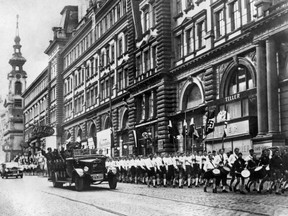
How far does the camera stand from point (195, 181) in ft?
94.6

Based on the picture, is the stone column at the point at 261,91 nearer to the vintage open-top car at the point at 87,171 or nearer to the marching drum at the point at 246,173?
the vintage open-top car at the point at 87,171

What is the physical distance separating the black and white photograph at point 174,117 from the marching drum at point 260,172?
0.06m

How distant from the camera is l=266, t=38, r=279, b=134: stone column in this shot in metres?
30.9

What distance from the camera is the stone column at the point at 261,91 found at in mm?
31844

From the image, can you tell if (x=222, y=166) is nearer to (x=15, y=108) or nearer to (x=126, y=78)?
(x=126, y=78)

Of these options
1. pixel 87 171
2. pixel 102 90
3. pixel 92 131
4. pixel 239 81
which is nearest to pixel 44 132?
pixel 92 131

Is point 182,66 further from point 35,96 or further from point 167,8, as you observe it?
point 35,96

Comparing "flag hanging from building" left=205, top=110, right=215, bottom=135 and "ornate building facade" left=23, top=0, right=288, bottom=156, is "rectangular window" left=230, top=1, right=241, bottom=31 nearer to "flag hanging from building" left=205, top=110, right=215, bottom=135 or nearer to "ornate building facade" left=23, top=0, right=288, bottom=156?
"ornate building facade" left=23, top=0, right=288, bottom=156

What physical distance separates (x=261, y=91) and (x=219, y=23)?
853 centimetres

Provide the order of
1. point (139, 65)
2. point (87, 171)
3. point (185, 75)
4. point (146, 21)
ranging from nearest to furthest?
point (87, 171) < point (185, 75) < point (146, 21) < point (139, 65)

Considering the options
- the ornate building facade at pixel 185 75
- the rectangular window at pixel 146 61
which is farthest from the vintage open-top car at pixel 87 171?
the rectangular window at pixel 146 61

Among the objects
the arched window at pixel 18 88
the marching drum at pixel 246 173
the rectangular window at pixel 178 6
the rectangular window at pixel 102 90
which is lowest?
the marching drum at pixel 246 173

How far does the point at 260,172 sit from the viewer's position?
22.0m

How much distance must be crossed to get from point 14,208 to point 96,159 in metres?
11.4
